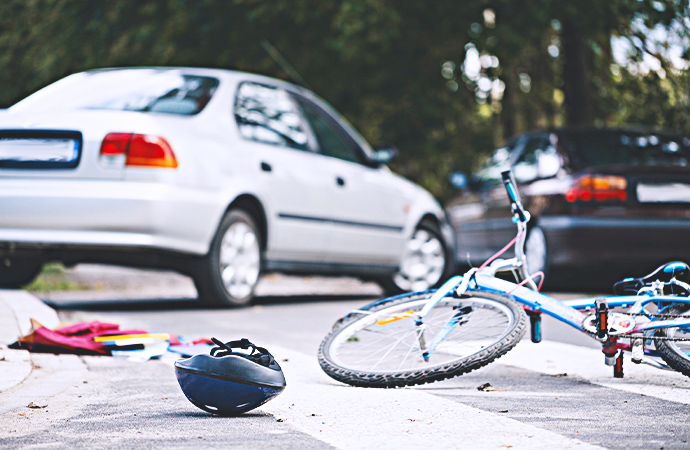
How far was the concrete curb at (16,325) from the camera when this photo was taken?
4.79m

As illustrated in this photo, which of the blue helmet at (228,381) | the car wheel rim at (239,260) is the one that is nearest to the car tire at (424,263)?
the car wheel rim at (239,260)

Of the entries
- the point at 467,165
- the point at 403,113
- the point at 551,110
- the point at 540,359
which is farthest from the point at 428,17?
the point at 540,359

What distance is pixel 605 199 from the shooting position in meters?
8.81

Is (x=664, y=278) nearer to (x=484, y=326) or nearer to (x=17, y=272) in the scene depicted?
(x=484, y=326)

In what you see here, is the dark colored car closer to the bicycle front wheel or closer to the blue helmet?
the bicycle front wheel

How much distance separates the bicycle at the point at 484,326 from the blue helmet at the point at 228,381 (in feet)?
2.37

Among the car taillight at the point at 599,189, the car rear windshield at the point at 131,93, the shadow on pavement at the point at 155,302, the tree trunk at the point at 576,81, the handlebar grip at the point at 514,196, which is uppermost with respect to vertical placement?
the tree trunk at the point at 576,81

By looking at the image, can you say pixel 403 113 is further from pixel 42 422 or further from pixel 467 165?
pixel 42 422

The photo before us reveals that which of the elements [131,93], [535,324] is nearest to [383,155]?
[131,93]

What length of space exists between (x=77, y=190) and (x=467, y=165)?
36.5 ft

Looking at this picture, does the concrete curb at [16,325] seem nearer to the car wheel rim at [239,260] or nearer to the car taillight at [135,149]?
the car taillight at [135,149]

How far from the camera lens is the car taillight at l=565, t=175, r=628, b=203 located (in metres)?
8.78

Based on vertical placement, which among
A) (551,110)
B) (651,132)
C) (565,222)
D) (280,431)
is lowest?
(280,431)

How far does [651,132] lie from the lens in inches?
378
